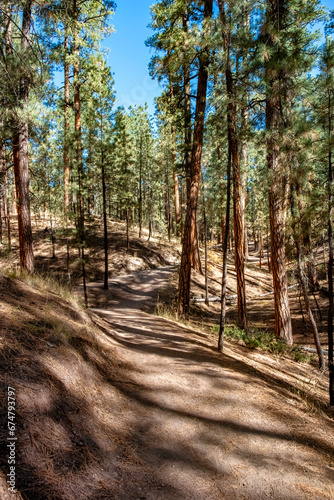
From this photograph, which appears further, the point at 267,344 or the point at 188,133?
the point at 188,133


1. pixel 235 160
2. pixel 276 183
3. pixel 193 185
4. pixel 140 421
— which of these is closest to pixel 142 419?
pixel 140 421

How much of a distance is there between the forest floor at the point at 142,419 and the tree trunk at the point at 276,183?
11.7 ft

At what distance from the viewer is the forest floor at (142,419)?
2.35m

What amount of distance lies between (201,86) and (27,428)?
10686 millimetres

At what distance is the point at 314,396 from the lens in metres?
5.44

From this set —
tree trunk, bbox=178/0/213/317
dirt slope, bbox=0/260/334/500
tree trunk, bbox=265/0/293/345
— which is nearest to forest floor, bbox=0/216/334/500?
dirt slope, bbox=0/260/334/500

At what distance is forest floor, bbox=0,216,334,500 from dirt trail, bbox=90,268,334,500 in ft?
0.05

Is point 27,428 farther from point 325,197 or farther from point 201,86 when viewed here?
point 201,86

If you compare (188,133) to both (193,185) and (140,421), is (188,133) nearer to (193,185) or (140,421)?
(193,185)

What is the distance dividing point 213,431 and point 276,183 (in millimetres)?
6391

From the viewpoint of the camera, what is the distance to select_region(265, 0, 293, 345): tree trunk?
6.75m

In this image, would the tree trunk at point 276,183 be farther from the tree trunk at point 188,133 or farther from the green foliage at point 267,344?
the tree trunk at point 188,133

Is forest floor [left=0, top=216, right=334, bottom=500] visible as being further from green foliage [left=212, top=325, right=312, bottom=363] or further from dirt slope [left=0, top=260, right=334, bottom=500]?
green foliage [left=212, top=325, right=312, bottom=363]

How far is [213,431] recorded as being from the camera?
3.39m
